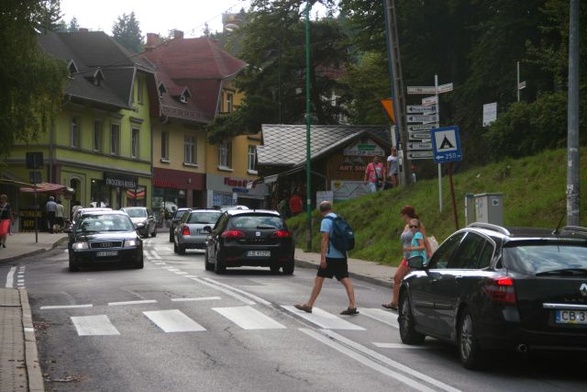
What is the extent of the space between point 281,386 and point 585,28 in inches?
638

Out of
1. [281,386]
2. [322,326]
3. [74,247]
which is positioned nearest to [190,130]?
[74,247]

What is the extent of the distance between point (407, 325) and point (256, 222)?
14263mm

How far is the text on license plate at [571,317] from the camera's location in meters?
11.3

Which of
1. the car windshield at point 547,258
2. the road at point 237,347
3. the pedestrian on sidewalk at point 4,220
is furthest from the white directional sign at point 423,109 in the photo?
the pedestrian on sidewalk at point 4,220

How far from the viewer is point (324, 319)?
55.5 ft

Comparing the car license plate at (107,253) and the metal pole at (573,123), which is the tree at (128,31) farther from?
the metal pole at (573,123)

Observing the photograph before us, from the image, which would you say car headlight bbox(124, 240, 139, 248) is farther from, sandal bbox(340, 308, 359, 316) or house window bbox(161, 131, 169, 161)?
house window bbox(161, 131, 169, 161)

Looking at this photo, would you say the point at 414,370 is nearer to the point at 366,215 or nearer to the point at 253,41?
the point at 366,215

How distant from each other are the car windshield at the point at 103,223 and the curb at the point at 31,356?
557 inches

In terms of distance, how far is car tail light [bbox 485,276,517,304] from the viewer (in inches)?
448

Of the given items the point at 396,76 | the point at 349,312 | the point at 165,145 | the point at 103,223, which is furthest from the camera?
the point at 165,145

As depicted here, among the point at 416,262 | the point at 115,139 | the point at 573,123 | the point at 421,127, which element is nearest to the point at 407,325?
the point at 416,262

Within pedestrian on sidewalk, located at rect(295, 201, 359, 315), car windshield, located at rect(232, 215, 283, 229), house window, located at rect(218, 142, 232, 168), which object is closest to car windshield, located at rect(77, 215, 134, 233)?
car windshield, located at rect(232, 215, 283, 229)

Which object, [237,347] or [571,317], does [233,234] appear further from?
[571,317]
